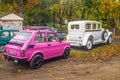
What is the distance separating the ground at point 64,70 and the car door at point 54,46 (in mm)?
509

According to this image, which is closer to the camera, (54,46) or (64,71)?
(64,71)

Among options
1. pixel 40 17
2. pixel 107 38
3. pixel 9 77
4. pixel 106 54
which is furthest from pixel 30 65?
pixel 40 17

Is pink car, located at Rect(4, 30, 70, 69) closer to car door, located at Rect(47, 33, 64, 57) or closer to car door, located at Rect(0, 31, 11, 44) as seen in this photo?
car door, located at Rect(47, 33, 64, 57)

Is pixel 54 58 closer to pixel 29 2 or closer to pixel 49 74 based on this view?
pixel 49 74

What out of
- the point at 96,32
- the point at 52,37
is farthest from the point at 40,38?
the point at 96,32

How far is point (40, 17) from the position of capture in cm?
4312

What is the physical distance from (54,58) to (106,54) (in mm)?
3534

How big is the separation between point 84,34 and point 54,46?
420 cm

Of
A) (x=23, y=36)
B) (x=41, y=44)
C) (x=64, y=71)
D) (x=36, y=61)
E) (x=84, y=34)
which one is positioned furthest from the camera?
(x=84, y=34)

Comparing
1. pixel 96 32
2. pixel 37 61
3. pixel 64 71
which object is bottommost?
pixel 64 71

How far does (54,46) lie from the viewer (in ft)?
33.3

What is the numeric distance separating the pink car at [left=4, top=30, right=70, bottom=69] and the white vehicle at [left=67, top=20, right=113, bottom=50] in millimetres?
3718

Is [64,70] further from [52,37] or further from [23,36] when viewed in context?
[23,36]

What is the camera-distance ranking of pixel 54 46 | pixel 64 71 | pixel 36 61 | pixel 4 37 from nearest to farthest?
pixel 64 71 → pixel 36 61 → pixel 54 46 → pixel 4 37
